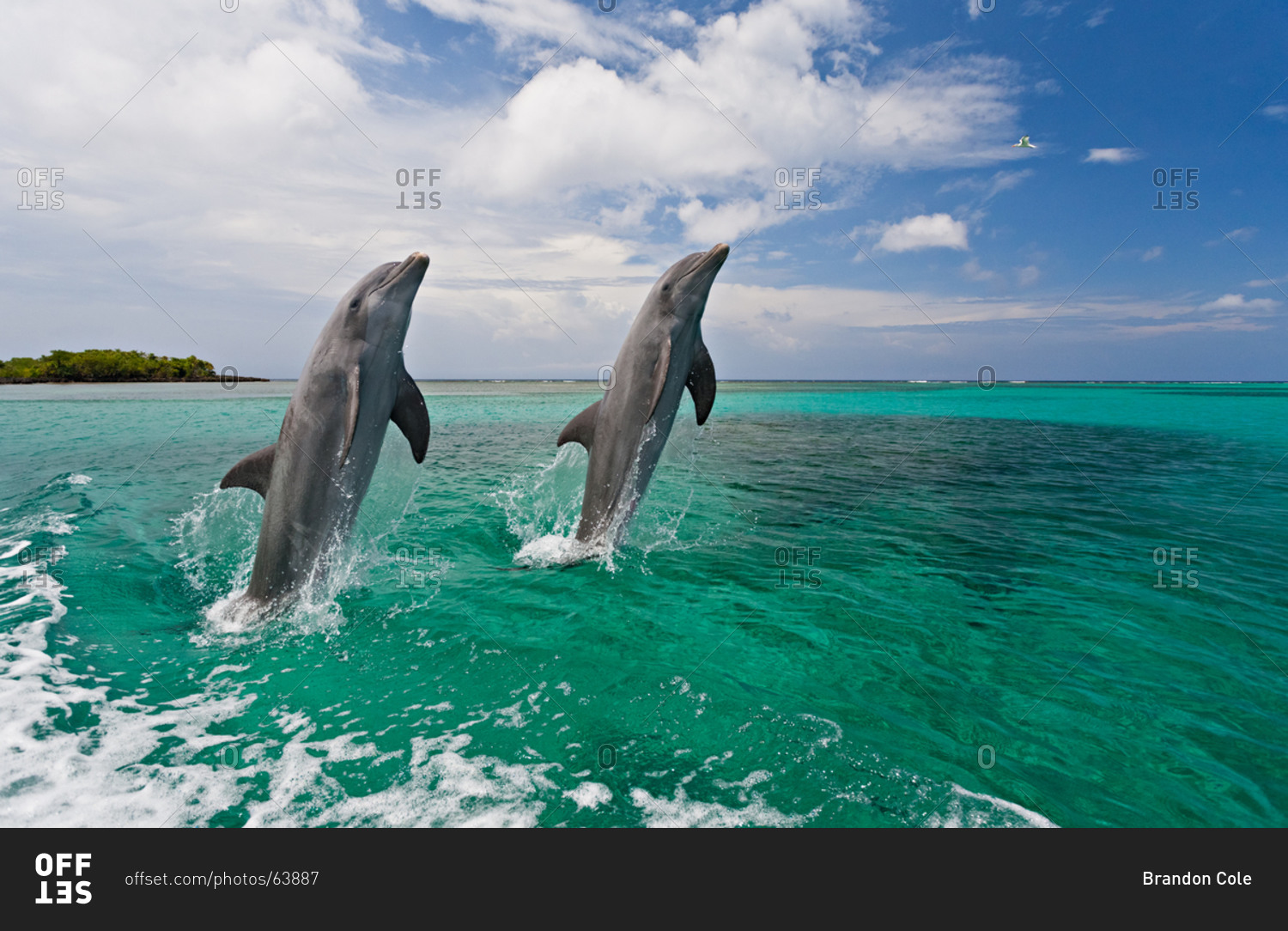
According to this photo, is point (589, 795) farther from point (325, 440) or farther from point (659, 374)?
point (659, 374)

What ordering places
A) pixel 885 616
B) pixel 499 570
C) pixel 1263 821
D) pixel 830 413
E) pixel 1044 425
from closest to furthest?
A: pixel 1263 821 < pixel 885 616 < pixel 499 570 < pixel 1044 425 < pixel 830 413

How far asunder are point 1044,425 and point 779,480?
28.9m

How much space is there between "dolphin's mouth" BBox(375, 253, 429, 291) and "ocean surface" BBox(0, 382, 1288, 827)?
8.33 ft

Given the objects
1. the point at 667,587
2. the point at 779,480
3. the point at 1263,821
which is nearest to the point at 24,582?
the point at 667,587

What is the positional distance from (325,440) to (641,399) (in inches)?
152

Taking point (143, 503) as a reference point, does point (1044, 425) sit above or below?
above

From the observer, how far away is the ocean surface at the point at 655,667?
4.09 metres

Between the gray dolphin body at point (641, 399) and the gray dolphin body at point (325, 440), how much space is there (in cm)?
275

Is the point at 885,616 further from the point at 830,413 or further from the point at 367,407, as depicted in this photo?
the point at 830,413

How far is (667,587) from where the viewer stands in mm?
8000

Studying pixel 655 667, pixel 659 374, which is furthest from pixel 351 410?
pixel 655 667

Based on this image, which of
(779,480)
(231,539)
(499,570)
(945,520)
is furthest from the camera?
(779,480)

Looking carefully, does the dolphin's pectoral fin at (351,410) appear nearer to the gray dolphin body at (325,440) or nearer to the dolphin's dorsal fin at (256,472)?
the gray dolphin body at (325,440)

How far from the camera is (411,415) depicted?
7.66 metres
